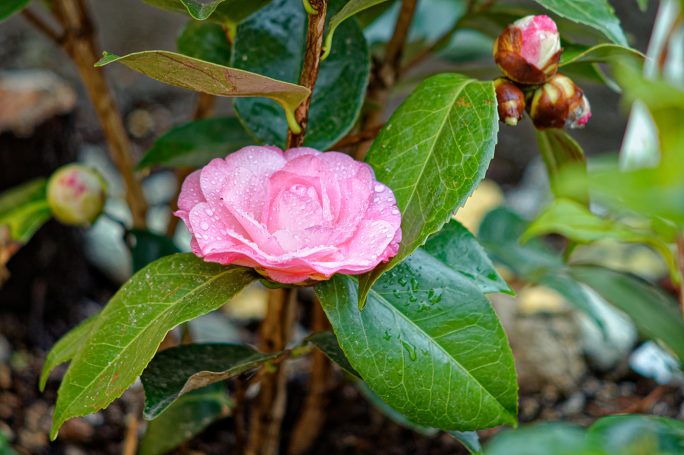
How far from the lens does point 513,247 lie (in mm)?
1126

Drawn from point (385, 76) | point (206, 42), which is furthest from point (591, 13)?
point (206, 42)

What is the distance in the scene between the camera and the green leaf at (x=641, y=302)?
0.77m

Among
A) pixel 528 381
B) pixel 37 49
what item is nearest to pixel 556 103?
pixel 528 381

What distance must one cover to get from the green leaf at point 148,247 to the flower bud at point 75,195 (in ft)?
0.19

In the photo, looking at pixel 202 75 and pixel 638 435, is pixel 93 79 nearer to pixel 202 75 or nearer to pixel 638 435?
pixel 202 75

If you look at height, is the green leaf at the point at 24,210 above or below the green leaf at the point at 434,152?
below

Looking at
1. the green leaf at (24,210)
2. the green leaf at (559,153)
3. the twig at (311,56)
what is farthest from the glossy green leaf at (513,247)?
the green leaf at (24,210)

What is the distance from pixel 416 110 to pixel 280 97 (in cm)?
11

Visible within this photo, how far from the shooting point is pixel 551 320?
1.47 metres

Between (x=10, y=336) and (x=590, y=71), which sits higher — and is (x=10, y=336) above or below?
below

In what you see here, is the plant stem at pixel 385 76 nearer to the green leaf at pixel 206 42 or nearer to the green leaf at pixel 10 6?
the green leaf at pixel 206 42

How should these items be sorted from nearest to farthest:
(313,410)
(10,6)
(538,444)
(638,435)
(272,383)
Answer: (538,444) → (638,435) → (10,6) → (272,383) → (313,410)

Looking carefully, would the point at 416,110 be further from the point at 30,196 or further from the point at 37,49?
the point at 37,49

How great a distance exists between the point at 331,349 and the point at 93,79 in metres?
0.53
